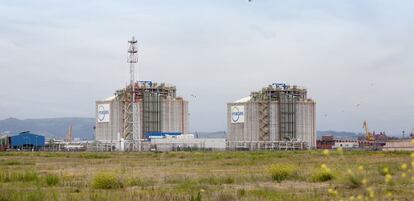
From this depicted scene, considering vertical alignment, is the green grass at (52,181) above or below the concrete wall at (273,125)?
below

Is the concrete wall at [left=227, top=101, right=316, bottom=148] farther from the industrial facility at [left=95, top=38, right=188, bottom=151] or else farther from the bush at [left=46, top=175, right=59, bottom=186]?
the bush at [left=46, top=175, right=59, bottom=186]

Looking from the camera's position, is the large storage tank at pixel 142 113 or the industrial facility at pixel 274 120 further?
the large storage tank at pixel 142 113

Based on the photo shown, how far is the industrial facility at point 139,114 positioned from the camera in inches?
5955

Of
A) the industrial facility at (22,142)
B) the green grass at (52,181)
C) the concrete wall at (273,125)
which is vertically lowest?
the industrial facility at (22,142)

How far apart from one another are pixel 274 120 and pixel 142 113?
107 feet

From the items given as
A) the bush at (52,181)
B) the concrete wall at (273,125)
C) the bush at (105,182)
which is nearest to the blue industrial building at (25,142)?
the concrete wall at (273,125)

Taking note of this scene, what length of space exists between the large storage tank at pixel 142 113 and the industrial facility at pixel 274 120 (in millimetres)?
15332

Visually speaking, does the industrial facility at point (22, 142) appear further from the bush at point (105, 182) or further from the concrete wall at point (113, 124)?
the bush at point (105, 182)

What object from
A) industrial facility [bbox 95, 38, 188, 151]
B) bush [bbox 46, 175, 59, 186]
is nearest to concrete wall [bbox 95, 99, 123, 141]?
industrial facility [bbox 95, 38, 188, 151]

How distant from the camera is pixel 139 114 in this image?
15250 centimetres

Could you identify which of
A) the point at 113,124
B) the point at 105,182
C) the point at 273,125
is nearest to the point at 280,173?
the point at 105,182

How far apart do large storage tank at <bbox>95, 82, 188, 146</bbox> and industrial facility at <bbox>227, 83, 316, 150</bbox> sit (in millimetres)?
15332

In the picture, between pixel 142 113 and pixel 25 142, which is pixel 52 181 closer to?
pixel 142 113

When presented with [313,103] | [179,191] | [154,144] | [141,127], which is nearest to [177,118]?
[141,127]
